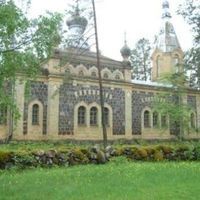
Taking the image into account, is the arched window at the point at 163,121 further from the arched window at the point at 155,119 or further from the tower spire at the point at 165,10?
the tower spire at the point at 165,10

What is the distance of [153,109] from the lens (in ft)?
98.4

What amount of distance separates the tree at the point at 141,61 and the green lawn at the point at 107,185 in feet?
140

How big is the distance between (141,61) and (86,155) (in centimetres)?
4074

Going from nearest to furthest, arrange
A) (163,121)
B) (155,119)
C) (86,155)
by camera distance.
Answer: (86,155), (155,119), (163,121)

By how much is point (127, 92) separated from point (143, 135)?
340 centimetres

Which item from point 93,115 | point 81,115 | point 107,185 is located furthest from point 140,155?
point 93,115

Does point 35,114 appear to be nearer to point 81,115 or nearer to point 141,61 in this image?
point 81,115

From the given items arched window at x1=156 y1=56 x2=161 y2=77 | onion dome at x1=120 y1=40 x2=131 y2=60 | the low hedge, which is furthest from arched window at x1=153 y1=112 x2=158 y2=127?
the low hedge

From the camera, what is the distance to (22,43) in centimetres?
1068

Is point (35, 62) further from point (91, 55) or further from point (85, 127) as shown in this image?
point (91, 55)

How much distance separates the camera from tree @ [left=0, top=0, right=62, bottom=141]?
10047 millimetres

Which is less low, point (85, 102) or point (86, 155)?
point (85, 102)

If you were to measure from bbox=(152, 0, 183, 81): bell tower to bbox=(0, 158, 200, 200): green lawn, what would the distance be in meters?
24.3

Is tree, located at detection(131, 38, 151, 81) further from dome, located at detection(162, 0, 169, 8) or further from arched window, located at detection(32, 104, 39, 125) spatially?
arched window, located at detection(32, 104, 39, 125)
